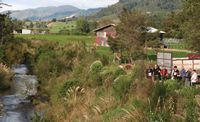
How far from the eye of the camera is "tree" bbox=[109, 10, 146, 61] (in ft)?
198

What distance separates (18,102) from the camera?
41.1 meters

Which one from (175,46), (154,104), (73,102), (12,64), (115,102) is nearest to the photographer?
(154,104)

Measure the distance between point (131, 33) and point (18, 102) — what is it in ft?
78.1

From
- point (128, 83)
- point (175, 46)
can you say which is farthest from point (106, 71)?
point (175, 46)

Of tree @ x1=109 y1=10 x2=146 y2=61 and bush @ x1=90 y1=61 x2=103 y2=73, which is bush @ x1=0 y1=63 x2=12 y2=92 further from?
tree @ x1=109 y1=10 x2=146 y2=61

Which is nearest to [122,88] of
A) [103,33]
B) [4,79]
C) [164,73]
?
[164,73]

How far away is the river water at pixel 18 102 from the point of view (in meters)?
34.6

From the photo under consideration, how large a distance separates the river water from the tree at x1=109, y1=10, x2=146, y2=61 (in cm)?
1261

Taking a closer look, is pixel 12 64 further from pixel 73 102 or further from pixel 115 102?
pixel 115 102

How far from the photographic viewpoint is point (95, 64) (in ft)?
129

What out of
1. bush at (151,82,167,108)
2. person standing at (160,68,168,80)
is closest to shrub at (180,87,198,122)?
bush at (151,82,167,108)

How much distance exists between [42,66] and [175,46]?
43.8 m

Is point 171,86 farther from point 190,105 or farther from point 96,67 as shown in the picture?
point 96,67

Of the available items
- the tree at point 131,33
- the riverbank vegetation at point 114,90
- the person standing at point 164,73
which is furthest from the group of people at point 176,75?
the tree at point 131,33
